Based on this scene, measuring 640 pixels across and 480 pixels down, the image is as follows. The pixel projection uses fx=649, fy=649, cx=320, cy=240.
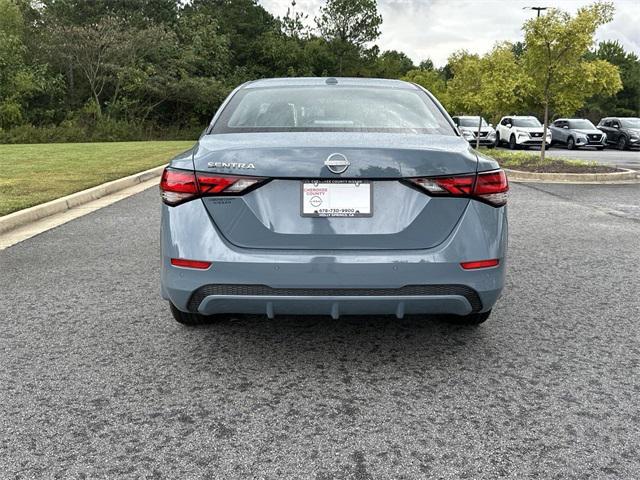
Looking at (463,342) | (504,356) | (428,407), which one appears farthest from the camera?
(463,342)

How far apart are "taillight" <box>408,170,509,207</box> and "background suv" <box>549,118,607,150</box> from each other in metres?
29.9

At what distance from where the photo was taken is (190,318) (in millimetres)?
3941

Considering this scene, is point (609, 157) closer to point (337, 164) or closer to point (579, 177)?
point (579, 177)

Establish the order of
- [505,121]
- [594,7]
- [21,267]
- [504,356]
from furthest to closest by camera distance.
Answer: [505,121], [594,7], [21,267], [504,356]

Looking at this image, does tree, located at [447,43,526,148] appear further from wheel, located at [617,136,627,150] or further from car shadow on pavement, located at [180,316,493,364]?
car shadow on pavement, located at [180,316,493,364]

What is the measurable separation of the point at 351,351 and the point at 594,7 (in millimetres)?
15167

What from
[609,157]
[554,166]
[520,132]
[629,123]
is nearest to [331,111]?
[554,166]

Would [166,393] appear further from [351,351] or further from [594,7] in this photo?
[594,7]

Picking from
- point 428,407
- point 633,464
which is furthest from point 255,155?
point 633,464

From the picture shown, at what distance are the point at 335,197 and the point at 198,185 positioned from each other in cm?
67

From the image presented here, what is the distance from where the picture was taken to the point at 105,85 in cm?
4766

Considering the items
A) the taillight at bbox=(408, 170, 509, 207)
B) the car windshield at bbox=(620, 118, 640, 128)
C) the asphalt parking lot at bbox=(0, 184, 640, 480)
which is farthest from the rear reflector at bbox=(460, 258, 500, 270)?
the car windshield at bbox=(620, 118, 640, 128)

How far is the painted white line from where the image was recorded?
7088mm

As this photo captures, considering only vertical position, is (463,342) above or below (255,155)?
below
